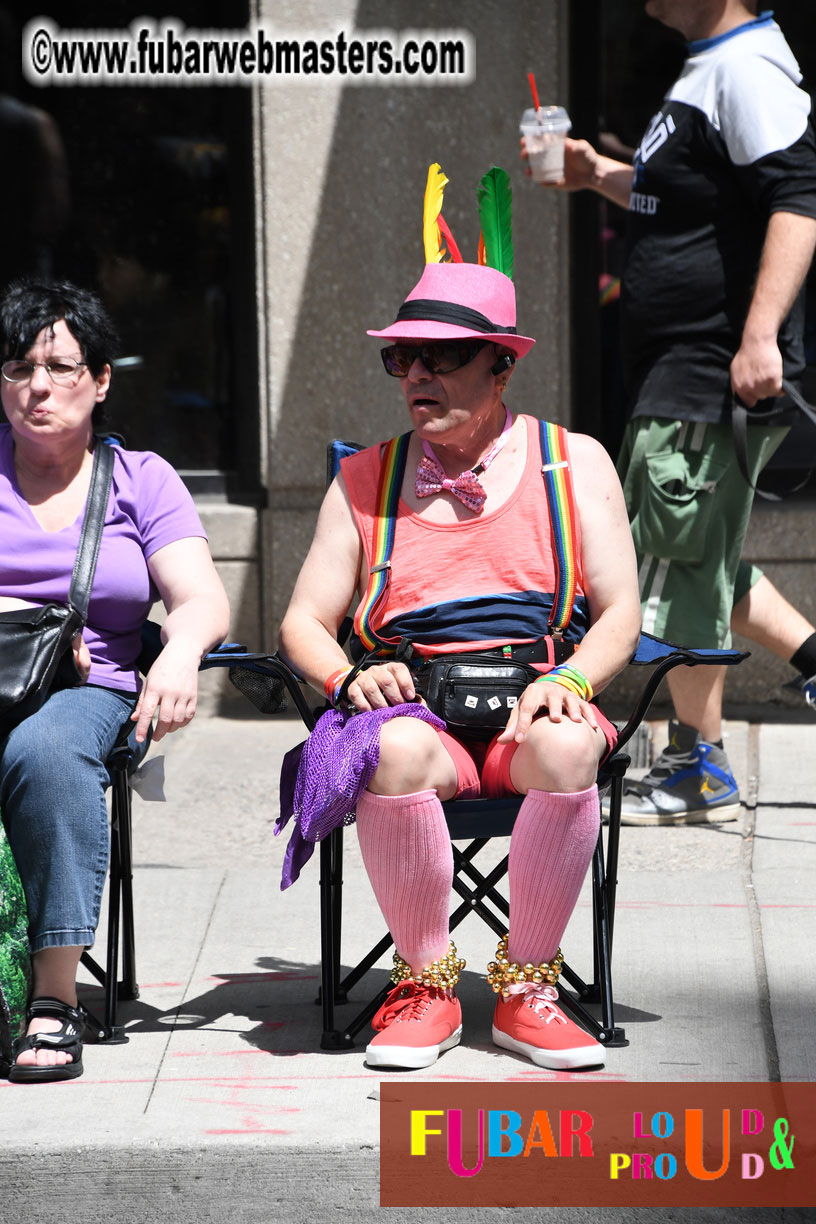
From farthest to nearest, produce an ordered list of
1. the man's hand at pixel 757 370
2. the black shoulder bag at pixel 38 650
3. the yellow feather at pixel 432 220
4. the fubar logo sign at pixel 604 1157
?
the man's hand at pixel 757 370, the yellow feather at pixel 432 220, the black shoulder bag at pixel 38 650, the fubar logo sign at pixel 604 1157

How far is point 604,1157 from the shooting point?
2.89 meters

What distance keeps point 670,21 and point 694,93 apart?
237 millimetres

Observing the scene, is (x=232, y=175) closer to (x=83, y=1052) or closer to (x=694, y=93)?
(x=694, y=93)

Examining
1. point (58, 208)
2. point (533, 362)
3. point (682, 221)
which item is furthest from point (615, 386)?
point (58, 208)

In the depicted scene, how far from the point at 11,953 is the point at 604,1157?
1.18 metres

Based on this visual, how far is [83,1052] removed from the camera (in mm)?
3410

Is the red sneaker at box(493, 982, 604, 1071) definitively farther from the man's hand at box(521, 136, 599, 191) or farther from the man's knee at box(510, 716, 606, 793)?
the man's hand at box(521, 136, 599, 191)

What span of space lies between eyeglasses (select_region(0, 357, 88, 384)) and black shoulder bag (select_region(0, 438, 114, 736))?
39 centimetres

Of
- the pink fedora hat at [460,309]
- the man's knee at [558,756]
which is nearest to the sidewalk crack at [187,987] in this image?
the man's knee at [558,756]

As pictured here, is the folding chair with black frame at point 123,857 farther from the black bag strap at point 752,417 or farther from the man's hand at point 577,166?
the man's hand at point 577,166

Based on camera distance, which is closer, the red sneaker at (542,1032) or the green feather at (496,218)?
the red sneaker at (542,1032)

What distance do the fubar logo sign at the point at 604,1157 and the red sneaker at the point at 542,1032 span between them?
195 millimetres

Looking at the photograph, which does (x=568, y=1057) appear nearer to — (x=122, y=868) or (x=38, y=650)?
(x=122, y=868)

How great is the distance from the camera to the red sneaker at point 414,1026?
3.23 meters
